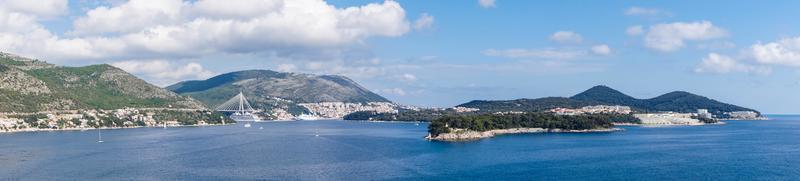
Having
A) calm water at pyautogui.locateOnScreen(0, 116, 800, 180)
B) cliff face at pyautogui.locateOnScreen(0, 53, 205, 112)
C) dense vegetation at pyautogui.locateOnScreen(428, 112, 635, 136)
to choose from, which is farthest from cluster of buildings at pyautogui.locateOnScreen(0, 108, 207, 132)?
dense vegetation at pyautogui.locateOnScreen(428, 112, 635, 136)

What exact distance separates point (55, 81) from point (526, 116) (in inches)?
3697

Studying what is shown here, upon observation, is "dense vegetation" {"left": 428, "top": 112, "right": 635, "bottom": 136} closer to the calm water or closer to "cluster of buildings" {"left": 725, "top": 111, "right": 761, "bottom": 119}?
the calm water

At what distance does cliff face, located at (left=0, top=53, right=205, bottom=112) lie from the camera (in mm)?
119625

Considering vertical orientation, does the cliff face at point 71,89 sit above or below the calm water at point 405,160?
above

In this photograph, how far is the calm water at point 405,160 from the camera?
47.4m

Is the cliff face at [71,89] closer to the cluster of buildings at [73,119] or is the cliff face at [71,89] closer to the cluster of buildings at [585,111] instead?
the cluster of buildings at [73,119]

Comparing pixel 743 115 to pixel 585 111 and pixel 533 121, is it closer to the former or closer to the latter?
pixel 585 111

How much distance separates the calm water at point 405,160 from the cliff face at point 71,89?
45.3m

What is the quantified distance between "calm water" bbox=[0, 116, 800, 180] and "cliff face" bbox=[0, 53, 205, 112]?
149 ft

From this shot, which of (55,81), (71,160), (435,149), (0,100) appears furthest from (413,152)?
(55,81)

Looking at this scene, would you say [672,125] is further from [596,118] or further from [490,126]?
[490,126]

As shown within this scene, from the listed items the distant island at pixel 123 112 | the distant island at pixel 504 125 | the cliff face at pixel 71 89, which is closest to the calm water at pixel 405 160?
the distant island at pixel 504 125

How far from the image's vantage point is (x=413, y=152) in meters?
65.4

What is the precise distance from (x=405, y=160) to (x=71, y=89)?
10575cm
